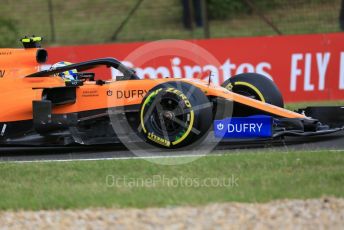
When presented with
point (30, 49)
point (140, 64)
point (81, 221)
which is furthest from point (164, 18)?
point (81, 221)

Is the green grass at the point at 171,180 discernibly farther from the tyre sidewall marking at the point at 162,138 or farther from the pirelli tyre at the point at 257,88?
the pirelli tyre at the point at 257,88

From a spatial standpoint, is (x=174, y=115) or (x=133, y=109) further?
(x=133, y=109)

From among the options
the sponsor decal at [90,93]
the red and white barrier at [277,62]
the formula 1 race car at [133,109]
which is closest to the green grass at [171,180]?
the formula 1 race car at [133,109]

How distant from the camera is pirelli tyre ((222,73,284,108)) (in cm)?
990

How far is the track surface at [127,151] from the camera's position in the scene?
884cm

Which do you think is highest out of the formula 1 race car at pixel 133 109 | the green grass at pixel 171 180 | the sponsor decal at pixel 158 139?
the formula 1 race car at pixel 133 109

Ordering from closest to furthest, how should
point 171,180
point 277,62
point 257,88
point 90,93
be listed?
point 171,180 → point 90,93 → point 257,88 → point 277,62

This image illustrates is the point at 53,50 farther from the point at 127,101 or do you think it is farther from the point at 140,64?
the point at 127,101

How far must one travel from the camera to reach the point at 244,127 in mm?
8781

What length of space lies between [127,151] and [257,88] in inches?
81.6

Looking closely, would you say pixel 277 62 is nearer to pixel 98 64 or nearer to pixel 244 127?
pixel 98 64

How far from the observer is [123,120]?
30.4 ft

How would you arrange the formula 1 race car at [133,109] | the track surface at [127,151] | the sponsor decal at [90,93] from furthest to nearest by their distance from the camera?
the sponsor decal at [90,93] → the track surface at [127,151] → the formula 1 race car at [133,109]

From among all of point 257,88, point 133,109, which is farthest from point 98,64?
point 257,88
